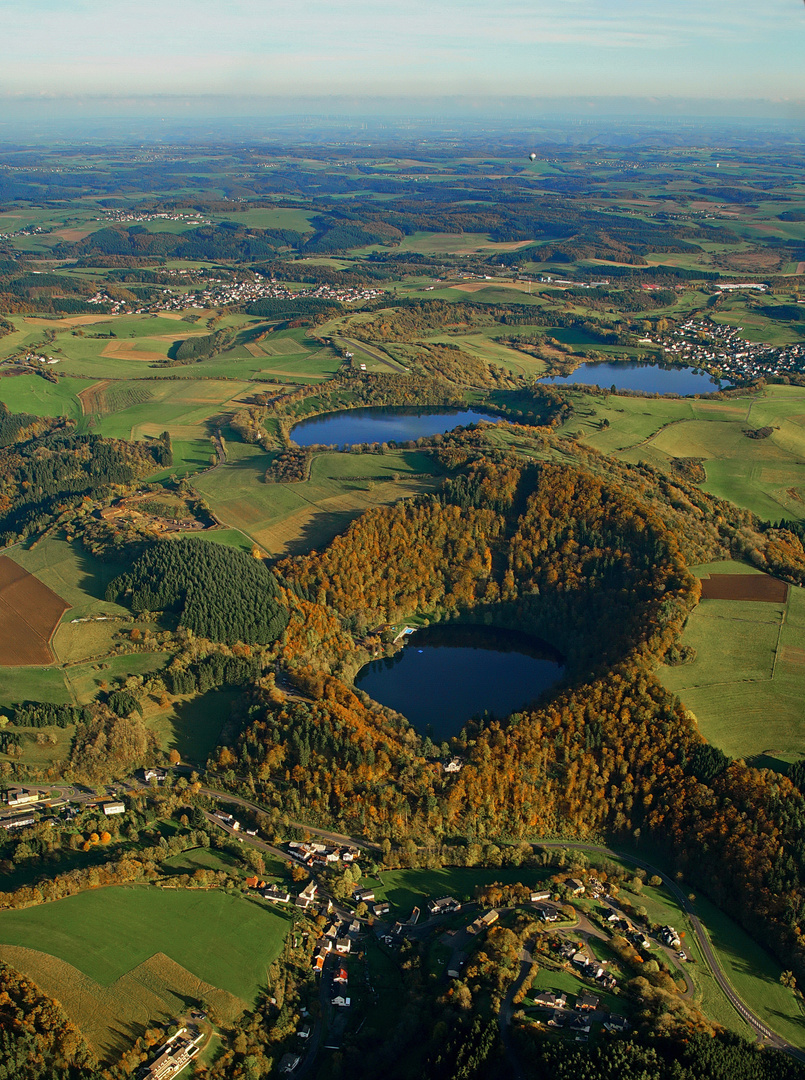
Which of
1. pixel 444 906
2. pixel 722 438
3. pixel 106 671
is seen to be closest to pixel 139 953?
pixel 444 906

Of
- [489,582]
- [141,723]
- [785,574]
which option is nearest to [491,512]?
[489,582]

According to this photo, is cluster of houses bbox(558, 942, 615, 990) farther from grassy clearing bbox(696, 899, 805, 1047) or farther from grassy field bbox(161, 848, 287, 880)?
grassy field bbox(161, 848, 287, 880)

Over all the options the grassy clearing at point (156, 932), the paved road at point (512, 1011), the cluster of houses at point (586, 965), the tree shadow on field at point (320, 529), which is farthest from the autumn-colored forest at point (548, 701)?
the cluster of houses at point (586, 965)

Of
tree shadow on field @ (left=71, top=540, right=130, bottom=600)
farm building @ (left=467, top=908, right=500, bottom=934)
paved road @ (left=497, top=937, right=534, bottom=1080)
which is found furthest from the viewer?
tree shadow on field @ (left=71, top=540, right=130, bottom=600)

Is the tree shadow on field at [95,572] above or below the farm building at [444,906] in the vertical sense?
above

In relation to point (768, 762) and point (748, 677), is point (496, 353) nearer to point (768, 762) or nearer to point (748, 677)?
point (748, 677)

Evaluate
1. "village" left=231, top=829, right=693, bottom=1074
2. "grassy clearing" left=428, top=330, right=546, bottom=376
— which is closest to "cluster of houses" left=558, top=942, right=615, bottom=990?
"village" left=231, top=829, right=693, bottom=1074

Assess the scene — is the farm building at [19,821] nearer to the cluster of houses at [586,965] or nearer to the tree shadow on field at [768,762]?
the cluster of houses at [586,965]
